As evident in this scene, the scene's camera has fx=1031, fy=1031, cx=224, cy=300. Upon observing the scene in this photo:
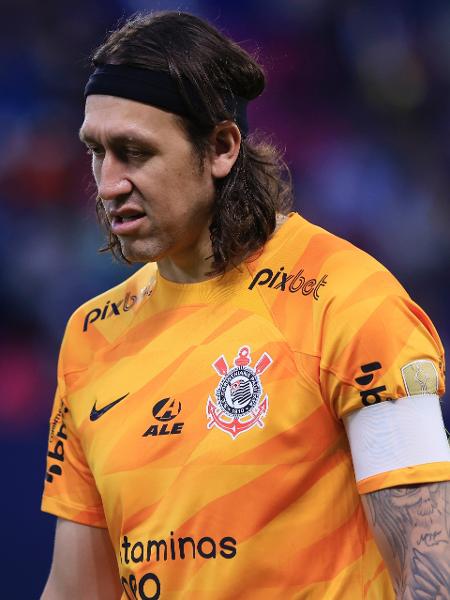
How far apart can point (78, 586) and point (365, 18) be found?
10.3 ft

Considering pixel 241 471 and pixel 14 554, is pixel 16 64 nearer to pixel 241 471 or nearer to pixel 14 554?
pixel 14 554

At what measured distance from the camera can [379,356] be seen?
1979 millimetres

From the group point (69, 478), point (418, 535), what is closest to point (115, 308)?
point (69, 478)

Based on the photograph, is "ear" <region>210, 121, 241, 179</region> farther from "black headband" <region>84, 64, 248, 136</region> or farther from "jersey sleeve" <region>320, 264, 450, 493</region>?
"jersey sleeve" <region>320, 264, 450, 493</region>

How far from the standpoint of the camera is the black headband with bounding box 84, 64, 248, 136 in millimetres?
2262

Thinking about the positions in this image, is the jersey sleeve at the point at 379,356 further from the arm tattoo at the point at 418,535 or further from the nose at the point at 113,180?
the nose at the point at 113,180

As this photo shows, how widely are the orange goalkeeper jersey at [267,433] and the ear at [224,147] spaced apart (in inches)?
7.9

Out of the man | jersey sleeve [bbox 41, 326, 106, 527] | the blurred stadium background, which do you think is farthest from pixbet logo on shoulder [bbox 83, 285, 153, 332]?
the blurred stadium background

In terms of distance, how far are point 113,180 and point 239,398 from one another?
56cm

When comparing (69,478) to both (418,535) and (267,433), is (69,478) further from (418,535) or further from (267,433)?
(418,535)

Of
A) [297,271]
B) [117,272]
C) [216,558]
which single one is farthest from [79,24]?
[216,558]

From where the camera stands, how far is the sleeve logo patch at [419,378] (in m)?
1.96

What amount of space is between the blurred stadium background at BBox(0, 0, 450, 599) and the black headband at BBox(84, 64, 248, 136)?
2406 millimetres

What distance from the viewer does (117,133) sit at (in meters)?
2.25
